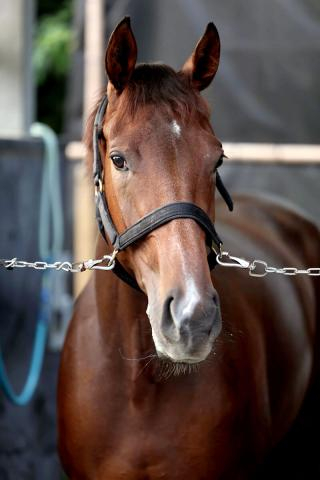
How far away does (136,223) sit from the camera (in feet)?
8.40

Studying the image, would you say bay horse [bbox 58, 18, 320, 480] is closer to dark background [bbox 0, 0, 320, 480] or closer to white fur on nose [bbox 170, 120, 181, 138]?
white fur on nose [bbox 170, 120, 181, 138]

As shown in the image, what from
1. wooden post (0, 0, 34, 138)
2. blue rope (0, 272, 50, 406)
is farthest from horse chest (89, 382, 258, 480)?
wooden post (0, 0, 34, 138)

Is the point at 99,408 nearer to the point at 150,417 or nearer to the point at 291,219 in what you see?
the point at 150,417

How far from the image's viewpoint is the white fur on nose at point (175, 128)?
8.57 feet

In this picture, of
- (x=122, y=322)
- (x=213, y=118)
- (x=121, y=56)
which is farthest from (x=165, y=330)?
(x=213, y=118)

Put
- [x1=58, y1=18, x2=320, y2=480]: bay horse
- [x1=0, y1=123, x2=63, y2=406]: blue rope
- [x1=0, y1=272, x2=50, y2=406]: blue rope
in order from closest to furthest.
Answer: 1. [x1=58, y1=18, x2=320, y2=480]: bay horse
2. [x1=0, y1=272, x2=50, y2=406]: blue rope
3. [x1=0, y1=123, x2=63, y2=406]: blue rope

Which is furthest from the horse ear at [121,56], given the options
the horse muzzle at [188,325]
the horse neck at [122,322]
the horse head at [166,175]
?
the horse muzzle at [188,325]

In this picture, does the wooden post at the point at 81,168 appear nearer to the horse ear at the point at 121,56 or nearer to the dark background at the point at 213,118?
the dark background at the point at 213,118

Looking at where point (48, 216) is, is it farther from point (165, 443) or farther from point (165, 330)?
point (165, 330)

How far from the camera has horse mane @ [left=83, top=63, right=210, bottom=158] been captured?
8.79 ft

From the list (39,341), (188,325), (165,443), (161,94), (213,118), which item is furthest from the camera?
(213,118)

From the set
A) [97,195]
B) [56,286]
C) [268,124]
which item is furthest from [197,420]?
[268,124]

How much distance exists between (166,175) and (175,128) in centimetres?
17

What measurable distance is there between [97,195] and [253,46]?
231 centimetres
